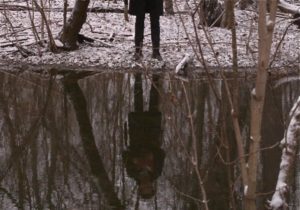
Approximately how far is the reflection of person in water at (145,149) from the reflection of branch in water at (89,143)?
225 millimetres

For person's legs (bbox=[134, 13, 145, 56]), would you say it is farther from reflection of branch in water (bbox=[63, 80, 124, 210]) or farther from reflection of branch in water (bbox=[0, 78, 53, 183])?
reflection of branch in water (bbox=[0, 78, 53, 183])

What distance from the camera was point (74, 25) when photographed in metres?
9.66

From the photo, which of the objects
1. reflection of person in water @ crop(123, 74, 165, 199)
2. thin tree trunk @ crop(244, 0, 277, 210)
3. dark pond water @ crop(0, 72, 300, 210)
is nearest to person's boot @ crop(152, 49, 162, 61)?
dark pond water @ crop(0, 72, 300, 210)

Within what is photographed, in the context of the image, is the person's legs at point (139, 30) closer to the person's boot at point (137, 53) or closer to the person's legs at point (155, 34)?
the person's boot at point (137, 53)

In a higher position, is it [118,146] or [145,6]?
[145,6]

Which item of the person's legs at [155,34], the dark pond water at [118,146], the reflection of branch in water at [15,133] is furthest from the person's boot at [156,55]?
the reflection of branch in water at [15,133]

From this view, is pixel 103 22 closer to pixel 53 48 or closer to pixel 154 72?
pixel 53 48

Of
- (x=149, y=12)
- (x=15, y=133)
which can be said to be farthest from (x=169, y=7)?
(x=15, y=133)

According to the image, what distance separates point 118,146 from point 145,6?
359cm

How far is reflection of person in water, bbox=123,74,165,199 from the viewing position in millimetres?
4891

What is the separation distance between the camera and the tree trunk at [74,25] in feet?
31.4

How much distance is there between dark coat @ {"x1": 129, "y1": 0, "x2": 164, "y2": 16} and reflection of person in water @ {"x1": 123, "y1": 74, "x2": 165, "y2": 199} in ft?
6.49

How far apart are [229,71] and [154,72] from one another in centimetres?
114

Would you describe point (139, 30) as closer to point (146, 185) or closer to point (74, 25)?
point (74, 25)
